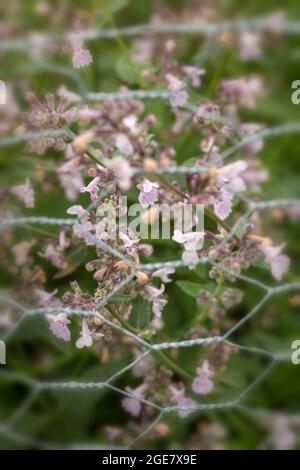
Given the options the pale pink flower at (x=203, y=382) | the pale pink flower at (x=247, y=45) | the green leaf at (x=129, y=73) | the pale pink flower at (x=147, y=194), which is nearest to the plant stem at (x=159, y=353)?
the pale pink flower at (x=203, y=382)

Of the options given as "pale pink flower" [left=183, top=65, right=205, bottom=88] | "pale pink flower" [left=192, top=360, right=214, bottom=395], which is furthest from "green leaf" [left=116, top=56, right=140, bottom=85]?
"pale pink flower" [left=192, top=360, right=214, bottom=395]

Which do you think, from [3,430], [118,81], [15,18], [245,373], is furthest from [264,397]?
[15,18]

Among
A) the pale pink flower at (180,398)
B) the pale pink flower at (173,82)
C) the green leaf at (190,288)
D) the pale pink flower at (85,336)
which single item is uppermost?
the pale pink flower at (173,82)

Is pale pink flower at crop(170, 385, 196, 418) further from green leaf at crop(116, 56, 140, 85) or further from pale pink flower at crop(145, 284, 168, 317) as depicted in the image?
green leaf at crop(116, 56, 140, 85)

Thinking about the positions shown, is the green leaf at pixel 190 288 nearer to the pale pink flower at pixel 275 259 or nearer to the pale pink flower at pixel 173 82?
the pale pink flower at pixel 275 259

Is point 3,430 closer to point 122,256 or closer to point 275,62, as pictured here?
point 122,256
